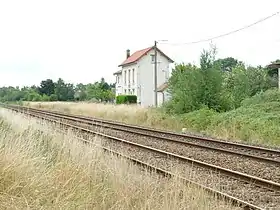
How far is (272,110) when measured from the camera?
26.1m

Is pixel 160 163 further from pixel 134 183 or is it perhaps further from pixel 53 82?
pixel 53 82

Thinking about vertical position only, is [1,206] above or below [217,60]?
below

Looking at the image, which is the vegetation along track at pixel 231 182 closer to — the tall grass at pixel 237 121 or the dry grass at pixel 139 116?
the tall grass at pixel 237 121

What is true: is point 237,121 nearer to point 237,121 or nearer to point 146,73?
point 237,121

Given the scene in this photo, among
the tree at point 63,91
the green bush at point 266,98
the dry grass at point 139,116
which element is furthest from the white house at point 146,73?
the tree at point 63,91

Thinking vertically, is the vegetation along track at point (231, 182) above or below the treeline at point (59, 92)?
below

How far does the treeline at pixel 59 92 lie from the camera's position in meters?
113

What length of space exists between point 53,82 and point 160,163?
122 metres

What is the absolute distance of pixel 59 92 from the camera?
12925 cm

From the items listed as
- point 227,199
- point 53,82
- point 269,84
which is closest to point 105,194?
point 227,199

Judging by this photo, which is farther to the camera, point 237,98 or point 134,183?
point 237,98

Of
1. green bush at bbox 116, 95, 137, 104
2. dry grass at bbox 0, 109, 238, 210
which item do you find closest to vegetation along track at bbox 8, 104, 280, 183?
dry grass at bbox 0, 109, 238, 210

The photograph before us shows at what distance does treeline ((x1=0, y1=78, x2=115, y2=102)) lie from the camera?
371 ft

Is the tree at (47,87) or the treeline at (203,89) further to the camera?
the tree at (47,87)
